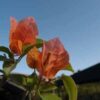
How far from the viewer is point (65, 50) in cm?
63

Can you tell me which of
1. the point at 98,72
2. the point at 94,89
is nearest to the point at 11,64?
the point at 94,89

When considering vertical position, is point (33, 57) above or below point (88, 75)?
below

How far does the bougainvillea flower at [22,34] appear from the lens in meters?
0.64

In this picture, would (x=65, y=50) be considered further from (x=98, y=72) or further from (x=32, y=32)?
(x=98, y=72)

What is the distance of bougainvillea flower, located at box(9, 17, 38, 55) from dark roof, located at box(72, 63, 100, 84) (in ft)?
38.9

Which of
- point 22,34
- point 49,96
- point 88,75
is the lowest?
point 49,96

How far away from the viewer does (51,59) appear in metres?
0.62

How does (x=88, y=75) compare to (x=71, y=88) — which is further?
(x=88, y=75)

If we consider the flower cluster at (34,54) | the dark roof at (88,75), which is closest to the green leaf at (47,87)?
the flower cluster at (34,54)

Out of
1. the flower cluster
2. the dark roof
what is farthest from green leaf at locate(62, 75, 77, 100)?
the dark roof

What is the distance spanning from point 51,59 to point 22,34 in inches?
3.0

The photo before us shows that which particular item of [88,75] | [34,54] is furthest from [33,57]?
[88,75]

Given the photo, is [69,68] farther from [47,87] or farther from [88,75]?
[88,75]

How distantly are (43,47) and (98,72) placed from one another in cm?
1286
